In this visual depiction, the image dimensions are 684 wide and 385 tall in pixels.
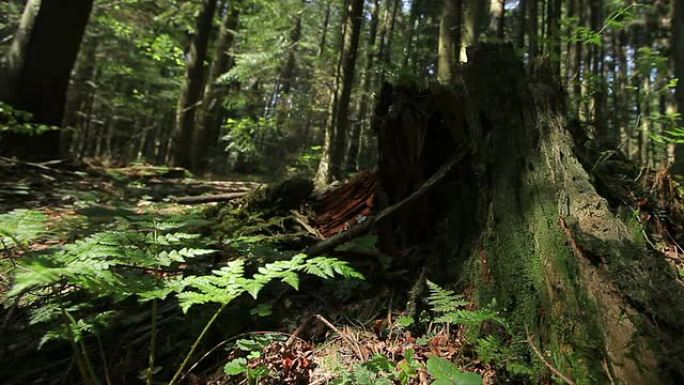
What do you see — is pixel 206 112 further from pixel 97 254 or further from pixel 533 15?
pixel 97 254

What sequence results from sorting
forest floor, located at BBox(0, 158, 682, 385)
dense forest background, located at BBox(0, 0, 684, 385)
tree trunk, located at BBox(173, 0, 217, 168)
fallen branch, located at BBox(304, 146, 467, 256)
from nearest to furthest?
dense forest background, located at BBox(0, 0, 684, 385), forest floor, located at BBox(0, 158, 682, 385), fallen branch, located at BBox(304, 146, 467, 256), tree trunk, located at BBox(173, 0, 217, 168)

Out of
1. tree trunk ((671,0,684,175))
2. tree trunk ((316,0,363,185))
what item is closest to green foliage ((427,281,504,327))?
tree trunk ((316,0,363,185))

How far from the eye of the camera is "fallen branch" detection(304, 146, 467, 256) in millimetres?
2711

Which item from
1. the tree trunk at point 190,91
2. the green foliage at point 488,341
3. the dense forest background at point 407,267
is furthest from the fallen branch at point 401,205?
the tree trunk at point 190,91

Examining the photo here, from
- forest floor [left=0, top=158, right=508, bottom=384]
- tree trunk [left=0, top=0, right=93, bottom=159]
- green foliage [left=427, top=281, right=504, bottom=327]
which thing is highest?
tree trunk [left=0, top=0, right=93, bottom=159]

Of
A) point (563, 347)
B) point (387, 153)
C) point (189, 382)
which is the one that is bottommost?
point (189, 382)

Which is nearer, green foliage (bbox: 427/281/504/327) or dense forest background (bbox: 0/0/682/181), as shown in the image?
green foliage (bbox: 427/281/504/327)

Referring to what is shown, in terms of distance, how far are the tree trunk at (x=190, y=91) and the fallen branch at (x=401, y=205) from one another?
8024 mm

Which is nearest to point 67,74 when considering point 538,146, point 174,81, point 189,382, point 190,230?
point 190,230

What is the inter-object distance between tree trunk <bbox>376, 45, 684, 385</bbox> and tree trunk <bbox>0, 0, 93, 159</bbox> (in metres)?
5.12

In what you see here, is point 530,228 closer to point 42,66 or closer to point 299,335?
point 299,335

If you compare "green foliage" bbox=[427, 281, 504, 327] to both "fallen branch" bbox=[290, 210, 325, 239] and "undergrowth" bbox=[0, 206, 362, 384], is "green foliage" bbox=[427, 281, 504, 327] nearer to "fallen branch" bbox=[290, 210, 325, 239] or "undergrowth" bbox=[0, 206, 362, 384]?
"undergrowth" bbox=[0, 206, 362, 384]

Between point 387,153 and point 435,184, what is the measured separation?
45cm

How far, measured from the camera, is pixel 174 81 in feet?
61.4
